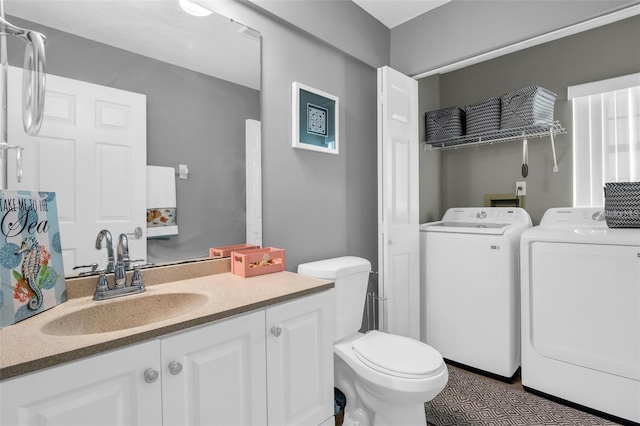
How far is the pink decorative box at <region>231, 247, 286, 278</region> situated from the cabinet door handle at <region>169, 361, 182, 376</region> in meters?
0.62

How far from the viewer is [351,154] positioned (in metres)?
2.41

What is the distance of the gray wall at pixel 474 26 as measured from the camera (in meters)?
1.96

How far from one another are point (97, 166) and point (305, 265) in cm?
111

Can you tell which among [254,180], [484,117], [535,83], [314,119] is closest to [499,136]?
[484,117]

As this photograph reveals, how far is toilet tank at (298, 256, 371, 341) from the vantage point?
6.08ft

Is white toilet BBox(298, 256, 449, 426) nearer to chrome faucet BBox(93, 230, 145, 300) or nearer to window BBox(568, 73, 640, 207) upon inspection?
chrome faucet BBox(93, 230, 145, 300)

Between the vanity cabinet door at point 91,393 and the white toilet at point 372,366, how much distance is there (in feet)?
3.20

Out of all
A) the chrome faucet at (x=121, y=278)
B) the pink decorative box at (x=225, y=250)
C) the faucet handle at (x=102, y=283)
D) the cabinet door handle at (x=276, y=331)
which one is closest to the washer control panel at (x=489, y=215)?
the pink decorative box at (x=225, y=250)

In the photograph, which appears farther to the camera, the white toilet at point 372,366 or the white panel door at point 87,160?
the white toilet at point 372,366

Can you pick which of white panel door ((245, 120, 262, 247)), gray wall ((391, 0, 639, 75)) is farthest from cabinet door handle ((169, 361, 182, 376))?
gray wall ((391, 0, 639, 75))

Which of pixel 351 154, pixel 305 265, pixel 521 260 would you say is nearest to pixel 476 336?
pixel 521 260

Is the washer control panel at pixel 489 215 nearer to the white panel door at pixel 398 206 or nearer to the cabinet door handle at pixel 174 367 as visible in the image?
the white panel door at pixel 398 206

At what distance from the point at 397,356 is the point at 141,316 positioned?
1177 mm

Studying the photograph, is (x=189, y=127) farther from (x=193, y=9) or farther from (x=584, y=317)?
(x=584, y=317)
